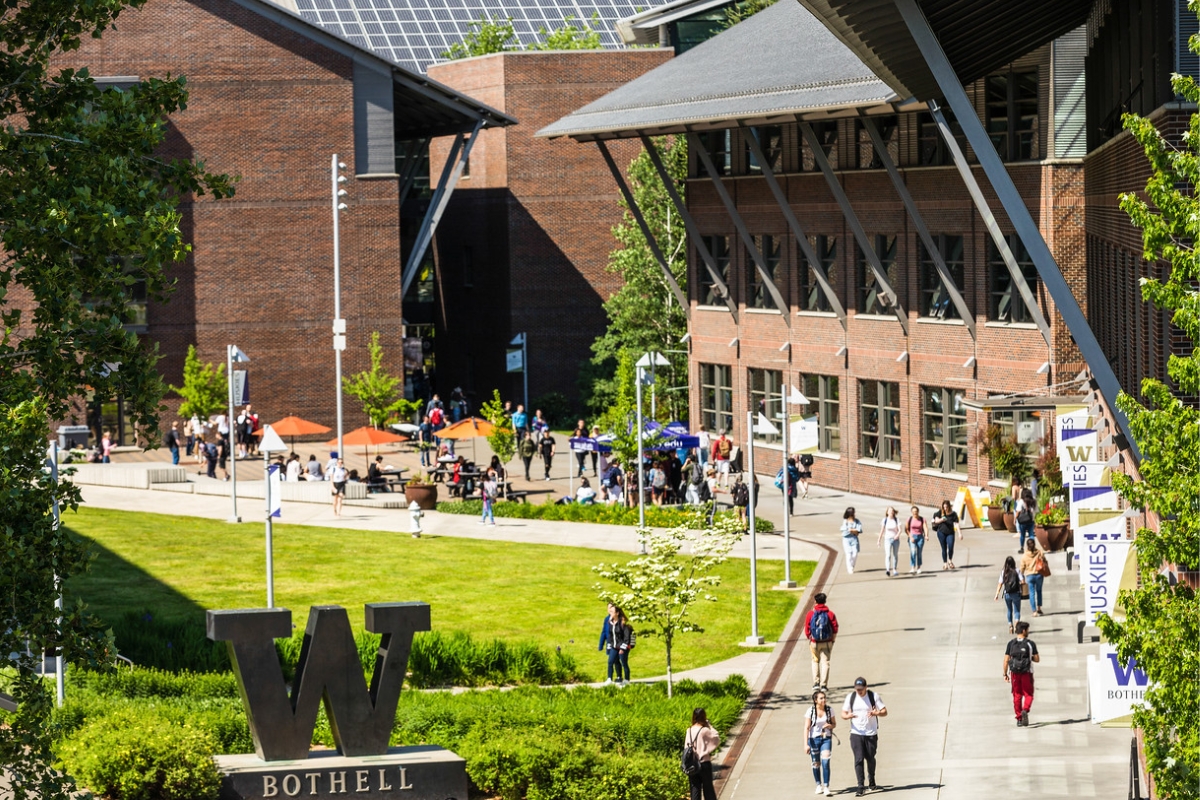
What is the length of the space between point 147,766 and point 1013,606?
55.5ft

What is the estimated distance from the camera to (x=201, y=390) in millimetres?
61688

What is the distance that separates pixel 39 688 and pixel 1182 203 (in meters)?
9.66

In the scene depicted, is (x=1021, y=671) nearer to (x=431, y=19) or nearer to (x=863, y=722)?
(x=863, y=722)

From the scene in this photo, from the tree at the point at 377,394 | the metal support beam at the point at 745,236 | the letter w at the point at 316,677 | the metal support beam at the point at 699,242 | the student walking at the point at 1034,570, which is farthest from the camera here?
the tree at the point at 377,394

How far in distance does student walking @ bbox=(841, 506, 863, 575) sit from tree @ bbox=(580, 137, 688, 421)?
25.7 meters

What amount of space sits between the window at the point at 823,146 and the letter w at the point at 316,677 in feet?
110

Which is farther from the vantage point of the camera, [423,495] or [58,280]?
[423,495]

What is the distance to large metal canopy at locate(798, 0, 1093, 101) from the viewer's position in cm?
2650

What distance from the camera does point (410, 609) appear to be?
838 inches

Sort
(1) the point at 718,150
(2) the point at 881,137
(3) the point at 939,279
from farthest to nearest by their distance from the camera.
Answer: (1) the point at 718,150 → (2) the point at 881,137 → (3) the point at 939,279

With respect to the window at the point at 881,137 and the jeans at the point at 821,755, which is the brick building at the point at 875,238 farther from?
the jeans at the point at 821,755

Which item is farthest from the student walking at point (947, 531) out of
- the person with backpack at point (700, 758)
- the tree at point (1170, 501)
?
the tree at point (1170, 501)

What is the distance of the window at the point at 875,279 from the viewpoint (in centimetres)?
5059

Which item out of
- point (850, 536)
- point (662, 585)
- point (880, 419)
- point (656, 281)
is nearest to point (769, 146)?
point (880, 419)
